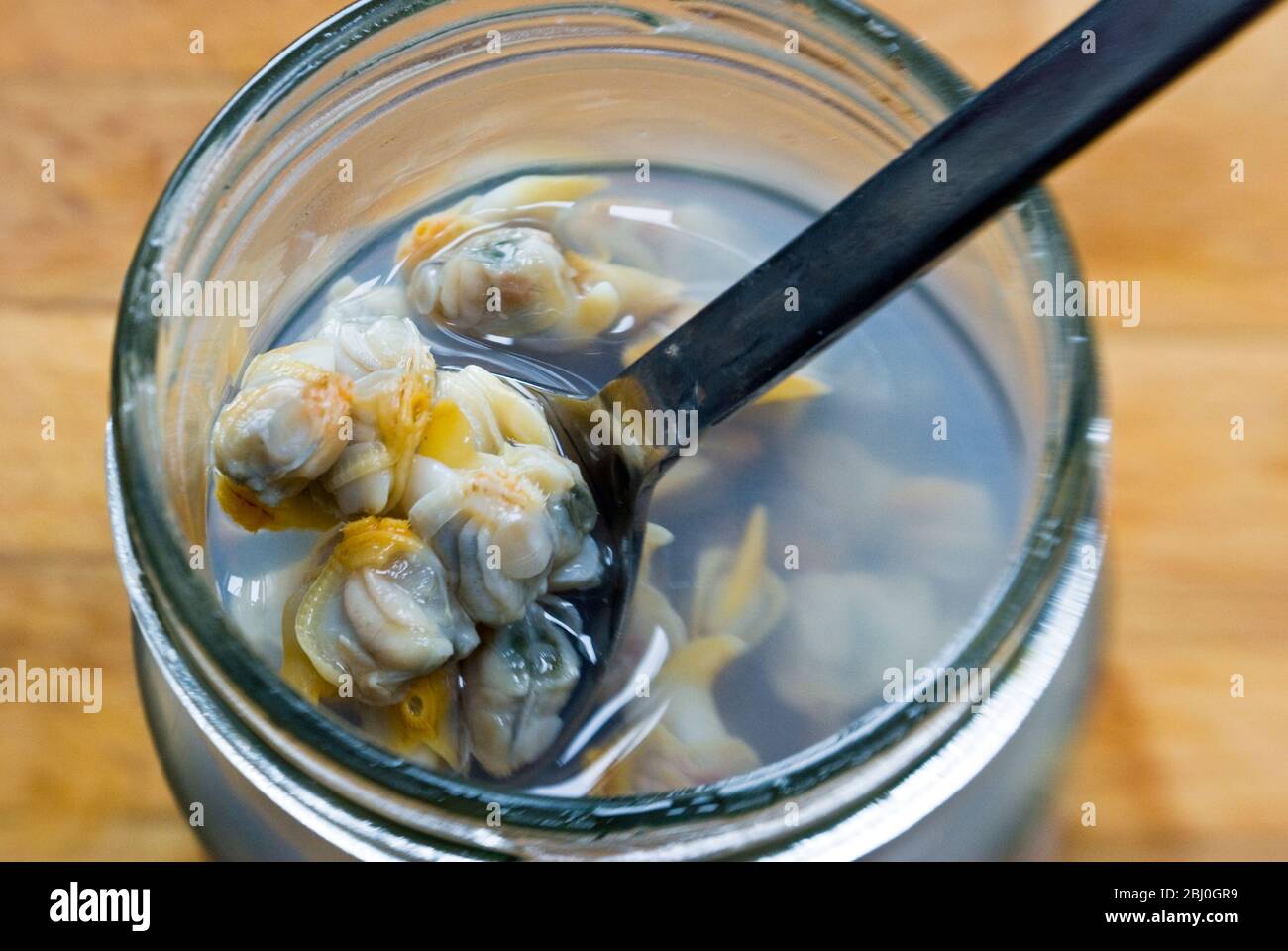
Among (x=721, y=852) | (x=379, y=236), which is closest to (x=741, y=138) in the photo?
(x=379, y=236)

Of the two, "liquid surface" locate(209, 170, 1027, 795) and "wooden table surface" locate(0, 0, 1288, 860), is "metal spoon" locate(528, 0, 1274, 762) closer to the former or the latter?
"liquid surface" locate(209, 170, 1027, 795)

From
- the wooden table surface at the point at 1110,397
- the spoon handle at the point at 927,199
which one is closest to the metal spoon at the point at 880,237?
the spoon handle at the point at 927,199

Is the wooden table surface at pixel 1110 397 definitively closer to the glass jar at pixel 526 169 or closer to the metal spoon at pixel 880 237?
the glass jar at pixel 526 169

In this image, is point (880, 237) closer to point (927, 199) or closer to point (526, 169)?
point (927, 199)

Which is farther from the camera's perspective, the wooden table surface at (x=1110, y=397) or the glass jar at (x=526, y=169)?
the wooden table surface at (x=1110, y=397)

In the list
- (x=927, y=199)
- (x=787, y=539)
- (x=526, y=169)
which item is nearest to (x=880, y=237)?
(x=927, y=199)
